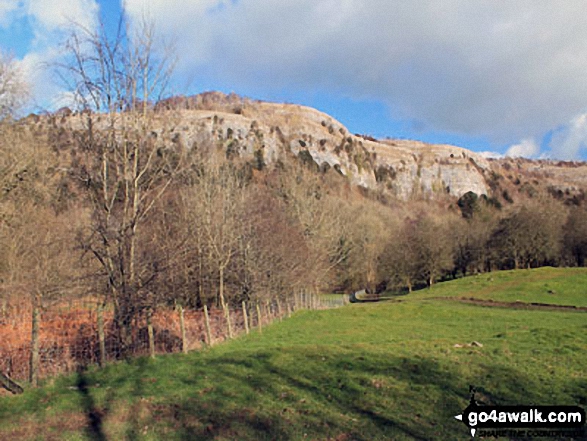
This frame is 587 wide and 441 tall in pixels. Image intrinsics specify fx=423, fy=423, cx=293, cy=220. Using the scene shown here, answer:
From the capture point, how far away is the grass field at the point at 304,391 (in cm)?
725

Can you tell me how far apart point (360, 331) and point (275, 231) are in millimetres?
15091

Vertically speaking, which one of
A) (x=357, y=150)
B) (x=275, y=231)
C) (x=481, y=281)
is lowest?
(x=481, y=281)

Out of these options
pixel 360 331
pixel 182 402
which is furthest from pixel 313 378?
pixel 360 331

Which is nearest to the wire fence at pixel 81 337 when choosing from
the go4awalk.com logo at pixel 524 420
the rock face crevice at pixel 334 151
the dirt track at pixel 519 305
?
the go4awalk.com logo at pixel 524 420

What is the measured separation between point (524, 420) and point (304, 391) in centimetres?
420

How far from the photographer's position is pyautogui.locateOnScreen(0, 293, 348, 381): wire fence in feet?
36.1

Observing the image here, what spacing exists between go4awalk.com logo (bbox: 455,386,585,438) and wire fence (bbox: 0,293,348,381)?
8910 millimetres

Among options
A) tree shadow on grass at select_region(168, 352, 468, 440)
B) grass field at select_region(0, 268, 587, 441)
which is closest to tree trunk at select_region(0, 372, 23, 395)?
grass field at select_region(0, 268, 587, 441)

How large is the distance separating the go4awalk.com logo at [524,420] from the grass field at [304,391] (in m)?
0.34

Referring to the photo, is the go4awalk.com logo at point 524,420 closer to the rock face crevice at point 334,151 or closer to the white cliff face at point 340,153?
the white cliff face at point 340,153

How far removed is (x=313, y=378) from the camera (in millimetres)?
10156

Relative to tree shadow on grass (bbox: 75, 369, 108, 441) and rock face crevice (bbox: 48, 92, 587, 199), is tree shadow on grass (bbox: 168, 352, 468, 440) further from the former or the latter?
rock face crevice (bbox: 48, 92, 587, 199)

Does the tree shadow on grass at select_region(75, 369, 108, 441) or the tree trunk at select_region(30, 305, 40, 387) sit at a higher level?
the tree trunk at select_region(30, 305, 40, 387)

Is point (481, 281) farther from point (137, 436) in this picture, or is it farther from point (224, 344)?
point (137, 436)
